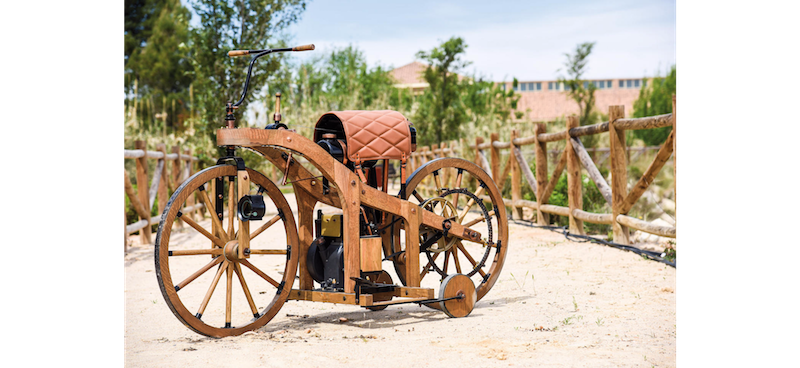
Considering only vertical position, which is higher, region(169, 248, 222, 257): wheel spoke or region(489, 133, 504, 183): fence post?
region(489, 133, 504, 183): fence post

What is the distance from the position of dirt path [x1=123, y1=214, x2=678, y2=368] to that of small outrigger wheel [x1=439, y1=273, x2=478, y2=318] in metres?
0.06

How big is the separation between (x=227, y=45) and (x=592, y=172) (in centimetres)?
641

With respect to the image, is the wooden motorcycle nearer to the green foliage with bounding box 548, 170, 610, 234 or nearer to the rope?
the rope

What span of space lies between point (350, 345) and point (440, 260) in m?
3.50

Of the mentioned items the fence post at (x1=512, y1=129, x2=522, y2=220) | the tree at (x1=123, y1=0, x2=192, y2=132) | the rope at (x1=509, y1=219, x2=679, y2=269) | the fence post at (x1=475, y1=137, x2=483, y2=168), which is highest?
the tree at (x1=123, y1=0, x2=192, y2=132)

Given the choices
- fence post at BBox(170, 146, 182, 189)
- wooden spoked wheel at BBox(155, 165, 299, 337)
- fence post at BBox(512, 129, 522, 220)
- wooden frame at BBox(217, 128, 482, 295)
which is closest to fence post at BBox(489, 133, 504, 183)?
fence post at BBox(512, 129, 522, 220)

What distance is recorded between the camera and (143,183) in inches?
335

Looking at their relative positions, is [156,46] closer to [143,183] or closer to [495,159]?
[143,183]

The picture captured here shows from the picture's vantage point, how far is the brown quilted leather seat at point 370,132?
12.3ft

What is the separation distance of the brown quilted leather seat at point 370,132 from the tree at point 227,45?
24.2 ft

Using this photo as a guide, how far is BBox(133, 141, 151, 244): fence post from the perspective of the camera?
27.7ft
